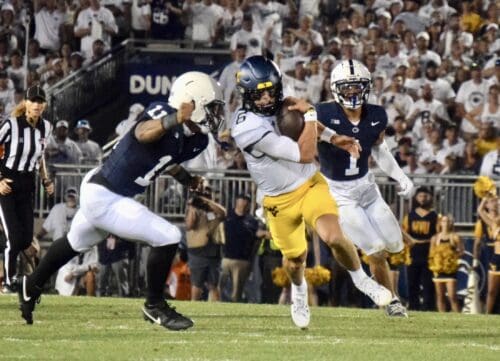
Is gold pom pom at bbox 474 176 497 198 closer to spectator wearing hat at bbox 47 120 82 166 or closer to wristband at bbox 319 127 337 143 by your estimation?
wristband at bbox 319 127 337 143

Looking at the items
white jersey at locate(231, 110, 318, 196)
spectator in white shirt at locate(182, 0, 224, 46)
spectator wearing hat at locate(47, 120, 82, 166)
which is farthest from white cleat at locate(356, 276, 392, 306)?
spectator in white shirt at locate(182, 0, 224, 46)

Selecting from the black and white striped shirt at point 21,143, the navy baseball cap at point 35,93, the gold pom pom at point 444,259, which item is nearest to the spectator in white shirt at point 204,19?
the gold pom pom at point 444,259

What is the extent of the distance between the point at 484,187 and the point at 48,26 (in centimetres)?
752

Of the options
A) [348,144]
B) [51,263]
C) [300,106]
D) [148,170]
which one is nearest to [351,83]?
[348,144]

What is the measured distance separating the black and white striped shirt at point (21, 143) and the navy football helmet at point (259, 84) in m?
3.61

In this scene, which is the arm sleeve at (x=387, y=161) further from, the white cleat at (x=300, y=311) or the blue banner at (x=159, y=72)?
the blue banner at (x=159, y=72)

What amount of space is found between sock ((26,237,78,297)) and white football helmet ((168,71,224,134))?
1.16 m

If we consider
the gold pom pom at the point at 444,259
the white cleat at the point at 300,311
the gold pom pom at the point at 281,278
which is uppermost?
the white cleat at the point at 300,311

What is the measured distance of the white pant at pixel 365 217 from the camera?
12008mm

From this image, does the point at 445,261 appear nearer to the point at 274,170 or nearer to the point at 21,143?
the point at 21,143

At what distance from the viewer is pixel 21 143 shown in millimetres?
13430

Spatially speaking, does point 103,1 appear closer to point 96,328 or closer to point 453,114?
point 453,114

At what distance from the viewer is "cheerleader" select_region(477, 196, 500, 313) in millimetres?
15188

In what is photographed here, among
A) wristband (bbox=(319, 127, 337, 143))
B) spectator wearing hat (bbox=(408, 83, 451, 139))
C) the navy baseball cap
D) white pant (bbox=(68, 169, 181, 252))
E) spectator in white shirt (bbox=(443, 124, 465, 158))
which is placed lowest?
spectator in white shirt (bbox=(443, 124, 465, 158))
